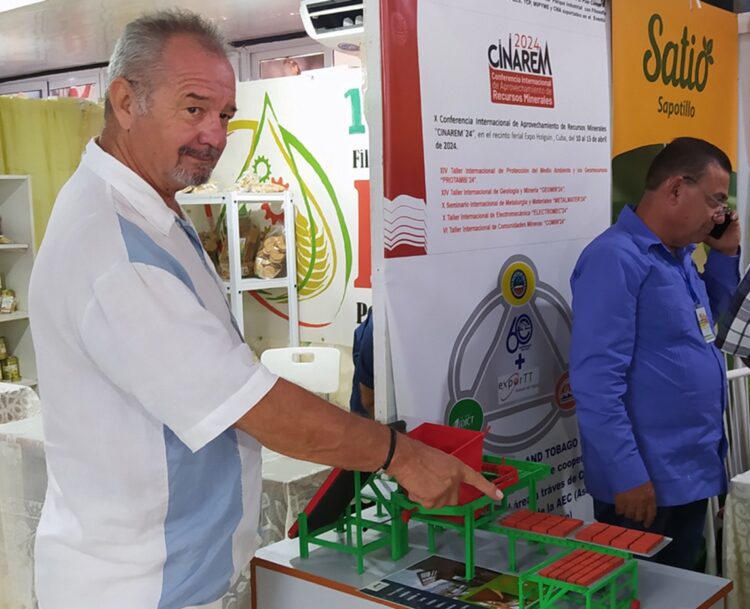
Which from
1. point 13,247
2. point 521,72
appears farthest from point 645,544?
point 13,247

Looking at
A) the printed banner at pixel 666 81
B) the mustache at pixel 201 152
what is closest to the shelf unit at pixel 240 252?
the printed banner at pixel 666 81

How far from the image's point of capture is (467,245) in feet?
7.13

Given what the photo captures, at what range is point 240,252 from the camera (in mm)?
4844

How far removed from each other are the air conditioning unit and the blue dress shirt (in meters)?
2.49

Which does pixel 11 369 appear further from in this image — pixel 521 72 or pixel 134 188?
pixel 134 188

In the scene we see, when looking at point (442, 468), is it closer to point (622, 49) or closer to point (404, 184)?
point (404, 184)

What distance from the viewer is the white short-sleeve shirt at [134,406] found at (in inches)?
48.4

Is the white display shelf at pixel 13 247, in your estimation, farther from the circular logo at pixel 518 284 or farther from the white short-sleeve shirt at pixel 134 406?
the white short-sleeve shirt at pixel 134 406

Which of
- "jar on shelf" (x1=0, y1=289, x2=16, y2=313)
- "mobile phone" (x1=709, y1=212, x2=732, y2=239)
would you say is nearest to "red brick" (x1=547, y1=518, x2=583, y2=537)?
"mobile phone" (x1=709, y1=212, x2=732, y2=239)

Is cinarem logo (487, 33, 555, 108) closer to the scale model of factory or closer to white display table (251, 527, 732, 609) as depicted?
the scale model of factory

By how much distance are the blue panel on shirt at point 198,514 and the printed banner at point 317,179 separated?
320 centimetres

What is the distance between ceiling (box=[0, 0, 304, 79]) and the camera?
5395mm

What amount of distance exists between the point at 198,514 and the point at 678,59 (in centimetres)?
254

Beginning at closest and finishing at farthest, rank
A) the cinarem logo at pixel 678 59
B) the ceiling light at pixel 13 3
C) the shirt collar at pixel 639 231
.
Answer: the shirt collar at pixel 639 231 → the cinarem logo at pixel 678 59 → the ceiling light at pixel 13 3
